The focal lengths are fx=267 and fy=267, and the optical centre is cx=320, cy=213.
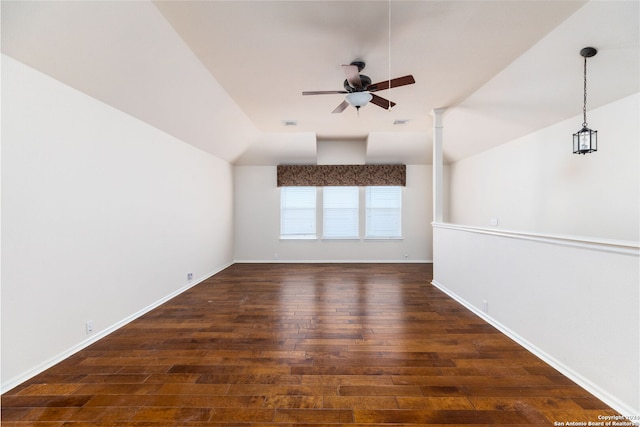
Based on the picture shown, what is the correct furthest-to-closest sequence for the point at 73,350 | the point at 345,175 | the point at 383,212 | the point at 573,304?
the point at 383,212 < the point at 345,175 < the point at 73,350 < the point at 573,304

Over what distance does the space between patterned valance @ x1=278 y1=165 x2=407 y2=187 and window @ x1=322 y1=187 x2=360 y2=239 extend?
245mm

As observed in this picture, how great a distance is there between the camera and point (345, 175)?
21.4 feet

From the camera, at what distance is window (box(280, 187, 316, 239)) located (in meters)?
6.70

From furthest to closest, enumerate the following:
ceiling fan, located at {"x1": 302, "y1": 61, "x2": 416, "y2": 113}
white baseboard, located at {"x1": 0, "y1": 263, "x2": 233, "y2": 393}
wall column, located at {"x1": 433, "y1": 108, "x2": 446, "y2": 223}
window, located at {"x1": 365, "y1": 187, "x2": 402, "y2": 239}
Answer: window, located at {"x1": 365, "y1": 187, "x2": 402, "y2": 239} → wall column, located at {"x1": 433, "y1": 108, "x2": 446, "y2": 223} → ceiling fan, located at {"x1": 302, "y1": 61, "x2": 416, "y2": 113} → white baseboard, located at {"x1": 0, "y1": 263, "x2": 233, "y2": 393}

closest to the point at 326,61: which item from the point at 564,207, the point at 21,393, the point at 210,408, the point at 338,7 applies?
the point at 338,7

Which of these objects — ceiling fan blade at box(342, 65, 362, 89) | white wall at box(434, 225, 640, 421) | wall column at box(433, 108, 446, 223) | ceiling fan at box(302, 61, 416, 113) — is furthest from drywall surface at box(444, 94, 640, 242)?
ceiling fan blade at box(342, 65, 362, 89)

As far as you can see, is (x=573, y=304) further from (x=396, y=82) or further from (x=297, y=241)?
(x=297, y=241)

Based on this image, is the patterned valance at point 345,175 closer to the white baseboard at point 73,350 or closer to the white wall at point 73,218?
the white wall at point 73,218

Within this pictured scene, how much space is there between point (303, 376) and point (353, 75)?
8.95ft

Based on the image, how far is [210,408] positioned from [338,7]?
317cm

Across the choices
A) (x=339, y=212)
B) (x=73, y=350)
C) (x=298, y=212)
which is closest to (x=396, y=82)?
(x=73, y=350)

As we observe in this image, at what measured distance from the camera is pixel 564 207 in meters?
3.56

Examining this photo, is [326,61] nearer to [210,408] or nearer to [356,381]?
[356,381]

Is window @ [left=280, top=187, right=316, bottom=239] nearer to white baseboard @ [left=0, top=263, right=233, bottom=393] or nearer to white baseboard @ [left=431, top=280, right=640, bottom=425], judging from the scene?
white baseboard @ [left=0, top=263, right=233, bottom=393]
